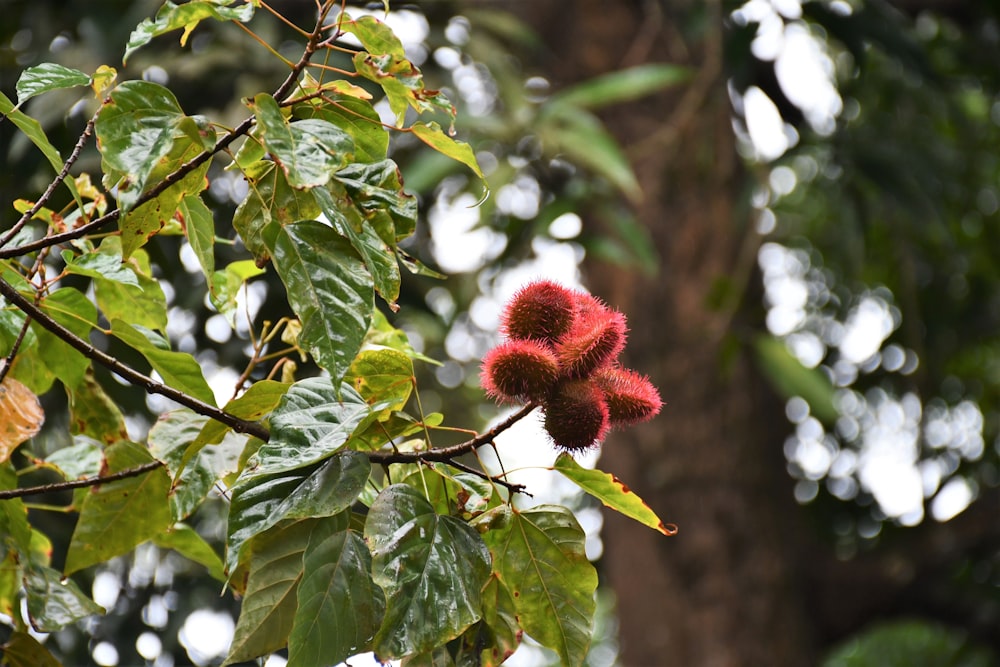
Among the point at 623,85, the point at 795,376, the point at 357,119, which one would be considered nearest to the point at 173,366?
the point at 357,119

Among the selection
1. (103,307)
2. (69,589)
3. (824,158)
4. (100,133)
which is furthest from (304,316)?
(824,158)

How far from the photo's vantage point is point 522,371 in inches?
36.4

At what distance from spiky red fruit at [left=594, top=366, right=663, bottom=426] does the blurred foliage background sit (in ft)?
4.63

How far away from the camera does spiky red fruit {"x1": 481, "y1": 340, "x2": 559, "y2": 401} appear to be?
917mm

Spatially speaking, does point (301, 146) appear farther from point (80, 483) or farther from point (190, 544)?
point (190, 544)

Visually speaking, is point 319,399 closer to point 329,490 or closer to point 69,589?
point 329,490

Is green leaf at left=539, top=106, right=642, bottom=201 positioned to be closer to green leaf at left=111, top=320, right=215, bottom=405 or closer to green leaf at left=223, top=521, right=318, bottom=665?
green leaf at left=111, top=320, right=215, bottom=405

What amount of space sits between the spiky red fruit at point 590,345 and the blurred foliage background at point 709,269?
1.41 metres

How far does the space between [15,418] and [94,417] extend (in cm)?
15

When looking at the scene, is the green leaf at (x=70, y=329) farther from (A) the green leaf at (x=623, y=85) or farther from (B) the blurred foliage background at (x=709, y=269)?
(A) the green leaf at (x=623, y=85)

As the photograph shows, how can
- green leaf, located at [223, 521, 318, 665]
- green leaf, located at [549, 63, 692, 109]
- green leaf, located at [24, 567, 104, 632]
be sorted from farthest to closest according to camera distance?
1. green leaf, located at [549, 63, 692, 109]
2. green leaf, located at [24, 567, 104, 632]
3. green leaf, located at [223, 521, 318, 665]

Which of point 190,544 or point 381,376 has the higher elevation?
point 381,376

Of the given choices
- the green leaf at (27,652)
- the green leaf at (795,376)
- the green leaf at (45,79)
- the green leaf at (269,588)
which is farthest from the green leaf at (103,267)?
the green leaf at (795,376)

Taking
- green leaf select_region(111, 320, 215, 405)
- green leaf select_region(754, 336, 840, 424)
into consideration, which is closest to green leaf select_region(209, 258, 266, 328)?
green leaf select_region(111, 320, 215, 405)
